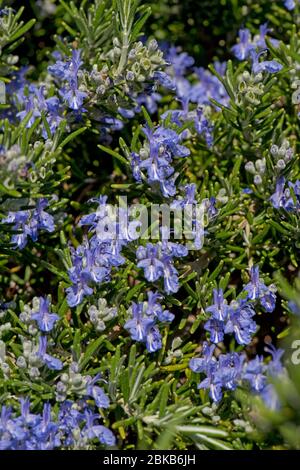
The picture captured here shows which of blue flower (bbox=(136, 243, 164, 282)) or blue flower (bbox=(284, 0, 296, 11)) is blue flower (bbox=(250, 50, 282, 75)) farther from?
blue flower (bbox=(136, 243, 164, 282))

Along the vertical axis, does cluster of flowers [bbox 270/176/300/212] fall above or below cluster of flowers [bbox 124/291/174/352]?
above

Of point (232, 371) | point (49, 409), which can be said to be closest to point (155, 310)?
point (232, 371)

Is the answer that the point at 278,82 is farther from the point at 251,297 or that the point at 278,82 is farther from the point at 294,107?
the point at 251,297

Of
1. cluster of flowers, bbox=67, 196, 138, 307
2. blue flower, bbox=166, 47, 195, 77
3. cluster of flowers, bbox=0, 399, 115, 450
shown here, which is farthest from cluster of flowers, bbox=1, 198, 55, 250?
blue flower, bbox=166, 47, 195, 77

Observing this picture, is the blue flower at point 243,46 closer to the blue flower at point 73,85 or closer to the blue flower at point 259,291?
the blue flower at point 73,85

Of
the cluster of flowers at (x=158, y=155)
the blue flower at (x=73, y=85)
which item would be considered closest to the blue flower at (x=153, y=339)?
the cluster of flowers at (x=158, y=155)

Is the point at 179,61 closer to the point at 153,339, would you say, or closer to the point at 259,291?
the point at 259,291
